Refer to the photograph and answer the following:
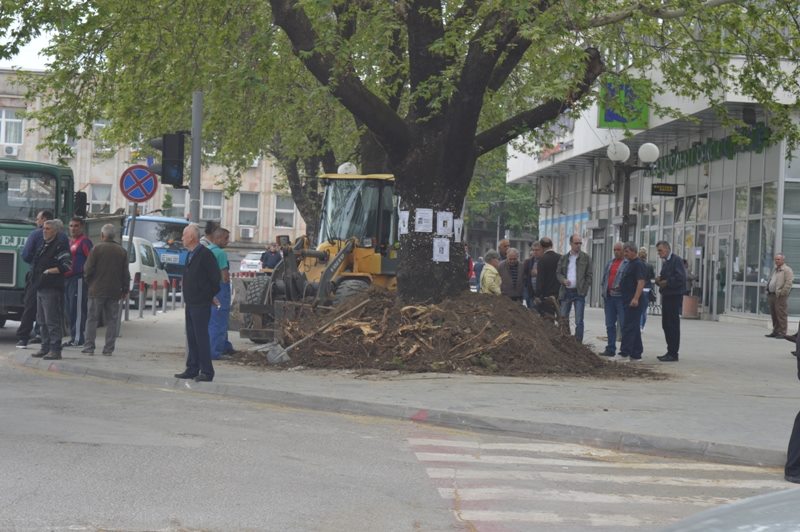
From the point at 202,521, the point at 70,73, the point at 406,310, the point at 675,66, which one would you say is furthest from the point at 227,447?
the point at 675,66

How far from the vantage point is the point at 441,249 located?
698 inches

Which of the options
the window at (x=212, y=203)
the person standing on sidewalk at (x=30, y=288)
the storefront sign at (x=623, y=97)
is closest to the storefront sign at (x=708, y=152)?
the storefront sign at (x=623, y=97)

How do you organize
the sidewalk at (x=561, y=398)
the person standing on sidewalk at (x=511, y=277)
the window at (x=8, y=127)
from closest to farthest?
the sidewalk at (x=561, y=398) < the person standing on sidewalk at (x=511, y=277) < the window at (x=8, y=127)

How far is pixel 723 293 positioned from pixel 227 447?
28347 millimetres

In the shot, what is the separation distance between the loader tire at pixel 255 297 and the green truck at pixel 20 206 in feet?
11.8

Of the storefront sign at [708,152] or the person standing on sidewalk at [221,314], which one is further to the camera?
the storefront sign at [708,152]

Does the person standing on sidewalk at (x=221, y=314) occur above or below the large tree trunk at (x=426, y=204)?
below

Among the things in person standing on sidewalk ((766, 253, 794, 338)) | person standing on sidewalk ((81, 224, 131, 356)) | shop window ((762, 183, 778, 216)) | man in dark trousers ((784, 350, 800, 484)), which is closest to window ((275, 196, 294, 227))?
shop window ((762, 183, 778, 216))

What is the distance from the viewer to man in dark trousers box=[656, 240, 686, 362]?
19.5 meters

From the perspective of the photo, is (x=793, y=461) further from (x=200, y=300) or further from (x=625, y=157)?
(x=625, y=157)

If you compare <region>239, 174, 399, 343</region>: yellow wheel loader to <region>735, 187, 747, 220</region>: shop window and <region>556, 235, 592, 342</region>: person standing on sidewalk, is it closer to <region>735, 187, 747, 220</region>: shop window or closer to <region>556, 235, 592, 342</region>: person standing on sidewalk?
<region>556, 235, 592, 342</region>: person standing on sidewalk

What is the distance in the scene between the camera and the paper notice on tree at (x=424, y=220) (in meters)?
17.6

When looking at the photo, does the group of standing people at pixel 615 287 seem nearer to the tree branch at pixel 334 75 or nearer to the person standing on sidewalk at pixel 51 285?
the tree branch at pixel 334 75

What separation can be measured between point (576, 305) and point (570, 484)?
37.9 feet
